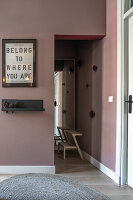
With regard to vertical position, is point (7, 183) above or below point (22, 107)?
below

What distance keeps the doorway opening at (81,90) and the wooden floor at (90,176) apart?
9.3 inches

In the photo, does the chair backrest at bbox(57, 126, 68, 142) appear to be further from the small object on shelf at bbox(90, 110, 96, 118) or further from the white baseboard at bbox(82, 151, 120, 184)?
the small object on shelf at bbox(90, 110, 96, 118)

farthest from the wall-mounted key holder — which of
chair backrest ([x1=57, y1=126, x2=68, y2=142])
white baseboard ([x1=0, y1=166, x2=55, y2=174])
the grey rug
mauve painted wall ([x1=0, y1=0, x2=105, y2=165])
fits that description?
the grey rug

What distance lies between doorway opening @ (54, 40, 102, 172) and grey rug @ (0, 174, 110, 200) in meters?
2.73

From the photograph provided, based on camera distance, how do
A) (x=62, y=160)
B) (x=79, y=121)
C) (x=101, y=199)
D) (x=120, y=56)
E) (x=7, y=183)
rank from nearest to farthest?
1. (x=101, y=199)
2. (x=7, y=183)
3. (x=120, y=56)
4. (x=62, y=160)
5. (x=79, y=121)

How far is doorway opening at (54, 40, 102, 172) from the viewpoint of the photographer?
412 centimetres

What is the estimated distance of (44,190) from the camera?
3.79ft

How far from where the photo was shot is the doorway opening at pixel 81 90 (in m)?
4.12

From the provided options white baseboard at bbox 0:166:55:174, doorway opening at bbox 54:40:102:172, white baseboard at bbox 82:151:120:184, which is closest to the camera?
white baseboard at bbox 82:151:120:184

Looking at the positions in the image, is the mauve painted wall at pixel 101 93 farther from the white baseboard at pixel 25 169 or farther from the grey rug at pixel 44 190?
the grey rug at pixel 44 190

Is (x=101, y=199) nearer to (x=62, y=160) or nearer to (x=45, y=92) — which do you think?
(x=45, y=92)

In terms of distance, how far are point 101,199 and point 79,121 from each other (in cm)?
410

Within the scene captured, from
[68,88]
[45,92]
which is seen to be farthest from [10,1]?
[68,88]

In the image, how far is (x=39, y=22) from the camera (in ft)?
12.0
